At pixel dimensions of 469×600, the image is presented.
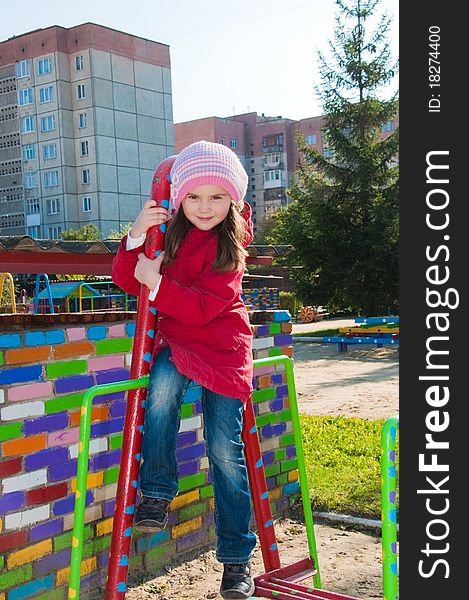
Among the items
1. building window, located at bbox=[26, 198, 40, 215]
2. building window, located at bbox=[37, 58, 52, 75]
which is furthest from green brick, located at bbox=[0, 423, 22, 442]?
building window, located at bbox=[26, 198, 40, 215]

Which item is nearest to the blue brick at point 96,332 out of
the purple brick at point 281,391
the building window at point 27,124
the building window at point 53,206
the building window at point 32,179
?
the purple brick at point 281,391

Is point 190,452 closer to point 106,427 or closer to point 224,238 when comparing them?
point 106,427

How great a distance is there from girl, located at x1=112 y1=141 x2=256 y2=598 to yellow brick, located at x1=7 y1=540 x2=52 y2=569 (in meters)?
0.70

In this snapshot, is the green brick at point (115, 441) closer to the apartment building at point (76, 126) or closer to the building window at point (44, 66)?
the apartment building at point (76, 126)

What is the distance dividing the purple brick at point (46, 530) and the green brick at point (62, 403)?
1.37 ft

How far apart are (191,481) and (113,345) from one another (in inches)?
32.4

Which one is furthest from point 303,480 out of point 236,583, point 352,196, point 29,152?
point 29,152

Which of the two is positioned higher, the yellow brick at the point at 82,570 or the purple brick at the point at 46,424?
the purple brick at the point at 46,424

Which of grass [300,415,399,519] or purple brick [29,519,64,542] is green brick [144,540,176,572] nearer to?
purple brick [29,519,64,542]

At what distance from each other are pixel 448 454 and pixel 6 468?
1.67m

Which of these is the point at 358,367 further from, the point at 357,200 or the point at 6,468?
the point at 6,468

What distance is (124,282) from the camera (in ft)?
8.07

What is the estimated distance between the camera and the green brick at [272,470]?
406cm

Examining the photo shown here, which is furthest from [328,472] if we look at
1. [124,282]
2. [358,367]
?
[358,367]
